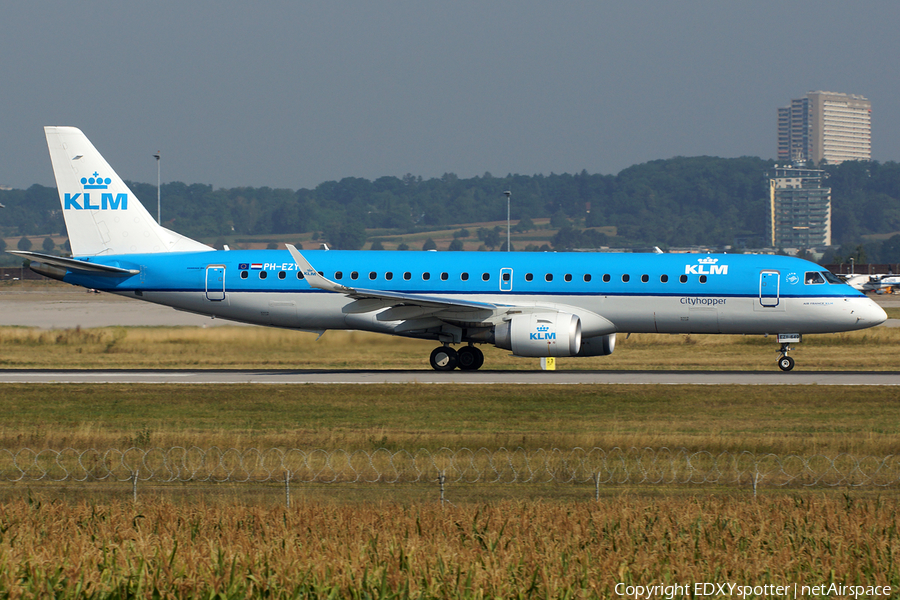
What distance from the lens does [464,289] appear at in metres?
37.1

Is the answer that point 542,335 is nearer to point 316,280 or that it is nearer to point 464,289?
point 464,289

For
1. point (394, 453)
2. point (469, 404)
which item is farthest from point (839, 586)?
point (469, 404)

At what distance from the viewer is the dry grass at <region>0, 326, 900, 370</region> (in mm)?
42094

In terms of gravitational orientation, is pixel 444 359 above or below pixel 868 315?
below

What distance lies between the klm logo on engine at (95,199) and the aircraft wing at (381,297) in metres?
8.75

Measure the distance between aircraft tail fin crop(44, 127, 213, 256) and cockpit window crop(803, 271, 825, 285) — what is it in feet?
72.5

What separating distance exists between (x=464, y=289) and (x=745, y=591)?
1036 inches

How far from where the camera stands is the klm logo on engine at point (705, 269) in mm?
36406

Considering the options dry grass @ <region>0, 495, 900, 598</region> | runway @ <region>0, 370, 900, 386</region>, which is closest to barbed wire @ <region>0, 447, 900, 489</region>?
dry grass @ <region>0, 495, 900, 598</region>

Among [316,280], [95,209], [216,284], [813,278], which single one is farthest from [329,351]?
[813,278]

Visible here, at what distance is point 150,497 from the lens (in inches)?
653

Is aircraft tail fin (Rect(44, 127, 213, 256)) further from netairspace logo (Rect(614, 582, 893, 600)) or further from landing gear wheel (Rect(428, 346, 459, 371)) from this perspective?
netairspace logo (Rect(614, 582, 893, 600))

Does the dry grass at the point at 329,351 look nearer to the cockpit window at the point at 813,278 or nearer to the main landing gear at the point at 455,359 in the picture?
the main landing gear at the point at 455,359

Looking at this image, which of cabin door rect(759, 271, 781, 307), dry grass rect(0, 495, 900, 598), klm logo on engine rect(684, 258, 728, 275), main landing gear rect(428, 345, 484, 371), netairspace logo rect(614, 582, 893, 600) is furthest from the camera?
main landing gear rect(428, 345, 484, 371)
